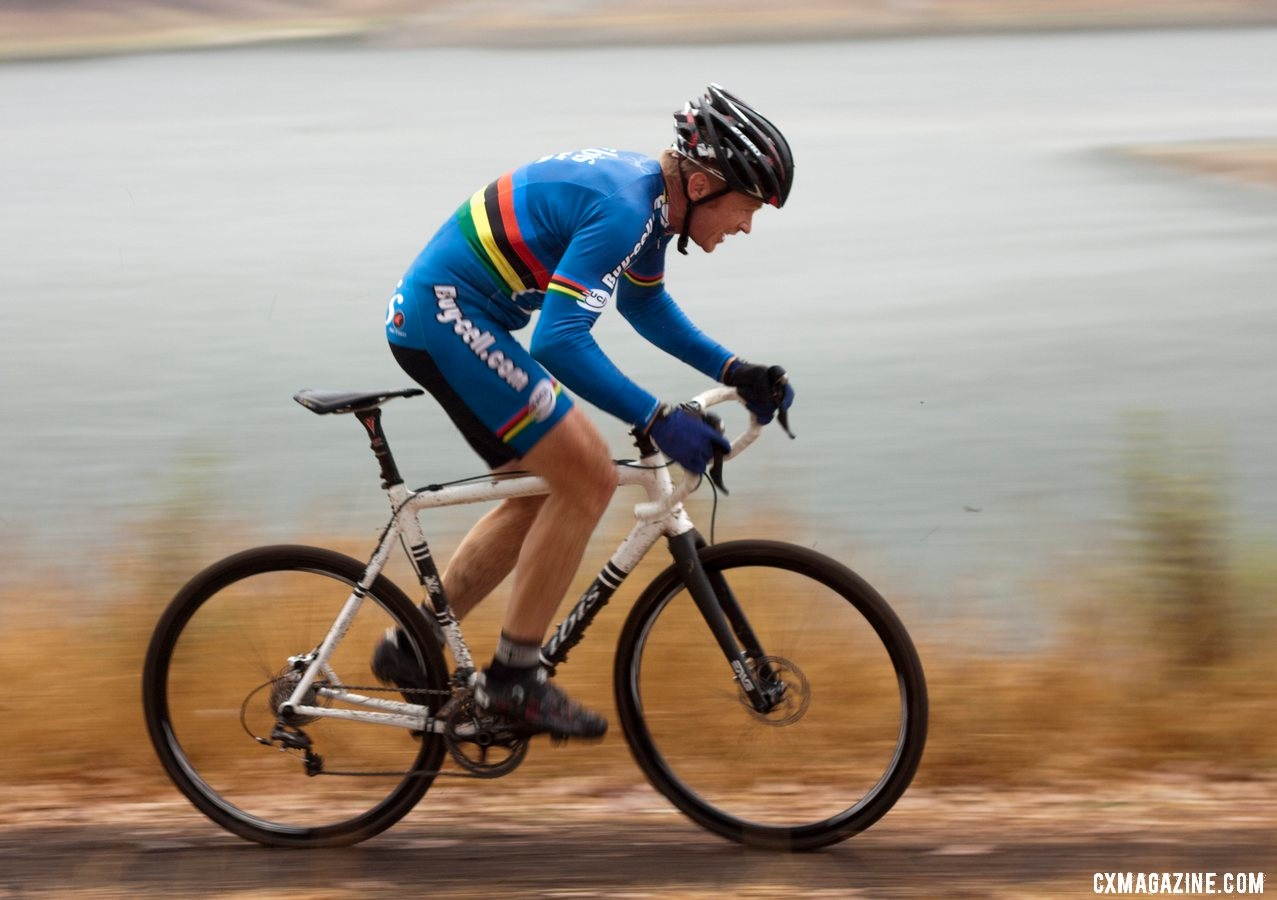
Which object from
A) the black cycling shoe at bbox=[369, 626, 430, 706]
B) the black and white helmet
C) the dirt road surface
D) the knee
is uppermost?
the black and white helmet

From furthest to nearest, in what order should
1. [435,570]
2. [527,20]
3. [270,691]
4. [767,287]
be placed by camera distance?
[527,20] < [767,287] < [270,691] < [435,570]

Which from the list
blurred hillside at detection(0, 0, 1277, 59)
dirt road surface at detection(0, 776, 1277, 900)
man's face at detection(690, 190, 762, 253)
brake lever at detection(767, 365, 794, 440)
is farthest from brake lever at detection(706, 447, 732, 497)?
blurred hillside at detection(0, 0, 1277, 59)

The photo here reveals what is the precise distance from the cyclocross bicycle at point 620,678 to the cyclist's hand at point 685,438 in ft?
0.59

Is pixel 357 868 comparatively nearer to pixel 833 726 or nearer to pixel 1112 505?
pixel 833 726

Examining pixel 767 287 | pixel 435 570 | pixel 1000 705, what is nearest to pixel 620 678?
pixel 435 570

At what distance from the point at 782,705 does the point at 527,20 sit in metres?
31.3

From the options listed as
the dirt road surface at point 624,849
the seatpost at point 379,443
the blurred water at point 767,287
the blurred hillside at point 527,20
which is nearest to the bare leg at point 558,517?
the seatpost at point 379,443

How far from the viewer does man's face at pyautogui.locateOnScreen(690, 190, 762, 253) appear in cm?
347

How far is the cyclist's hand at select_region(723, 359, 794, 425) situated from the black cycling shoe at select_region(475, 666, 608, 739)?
0.79 metres

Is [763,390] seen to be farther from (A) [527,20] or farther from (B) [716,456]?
(A) [527,20]

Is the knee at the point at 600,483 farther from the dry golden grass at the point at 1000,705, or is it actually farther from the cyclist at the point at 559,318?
the dry golden grass at the point at 1000,705

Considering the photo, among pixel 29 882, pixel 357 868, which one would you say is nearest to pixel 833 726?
pixel 357 868

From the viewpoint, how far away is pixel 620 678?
3717mm

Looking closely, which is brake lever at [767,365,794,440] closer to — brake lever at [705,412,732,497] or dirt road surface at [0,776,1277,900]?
brake lever at [705,412,732,497]
